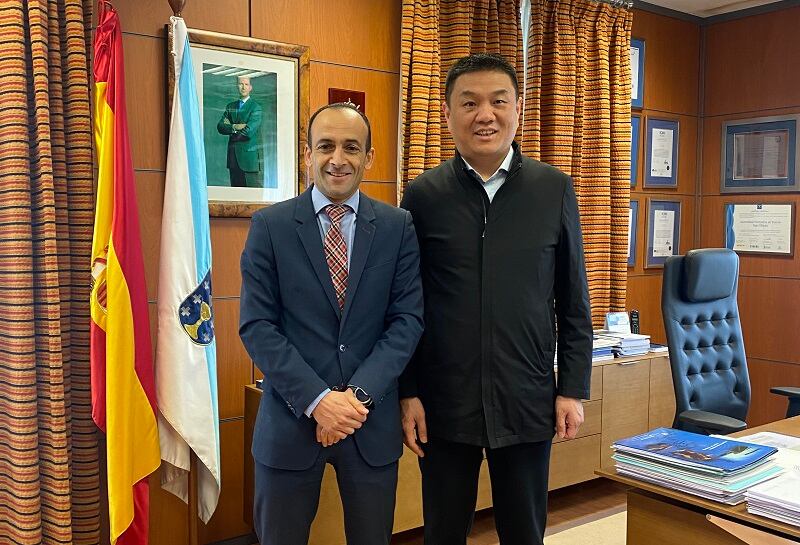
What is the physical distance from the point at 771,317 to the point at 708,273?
229 centimetres

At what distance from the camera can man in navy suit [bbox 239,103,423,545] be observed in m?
1.75

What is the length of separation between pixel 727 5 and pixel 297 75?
3.10m

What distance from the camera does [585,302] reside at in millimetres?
1974

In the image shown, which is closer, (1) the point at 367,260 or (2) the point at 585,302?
(1) the point at 367,260

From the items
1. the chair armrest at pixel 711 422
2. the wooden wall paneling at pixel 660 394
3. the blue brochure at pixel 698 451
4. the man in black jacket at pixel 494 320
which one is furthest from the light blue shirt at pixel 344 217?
the wooden wall paneling at pixel 660 394

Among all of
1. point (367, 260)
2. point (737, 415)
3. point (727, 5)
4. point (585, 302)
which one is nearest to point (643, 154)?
point (727, 5)

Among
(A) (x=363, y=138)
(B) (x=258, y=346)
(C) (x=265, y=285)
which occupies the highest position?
(A) (x=363, y=138)

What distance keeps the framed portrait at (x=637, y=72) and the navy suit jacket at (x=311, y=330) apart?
10.9 ft

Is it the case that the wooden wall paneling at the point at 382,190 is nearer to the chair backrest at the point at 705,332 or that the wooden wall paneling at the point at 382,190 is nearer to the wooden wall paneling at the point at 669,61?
the chair backrest at the point at 705,332

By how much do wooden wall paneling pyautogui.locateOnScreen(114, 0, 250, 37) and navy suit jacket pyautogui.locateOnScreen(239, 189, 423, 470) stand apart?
1471mm

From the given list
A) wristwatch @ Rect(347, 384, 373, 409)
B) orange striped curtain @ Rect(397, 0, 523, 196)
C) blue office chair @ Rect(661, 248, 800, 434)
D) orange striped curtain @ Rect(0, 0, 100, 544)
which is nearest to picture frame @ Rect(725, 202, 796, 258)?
blue office chair @ Rect(661, 248, 800, 434)

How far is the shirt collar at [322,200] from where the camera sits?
6.08ft

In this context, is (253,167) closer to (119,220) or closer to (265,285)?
(119,220)

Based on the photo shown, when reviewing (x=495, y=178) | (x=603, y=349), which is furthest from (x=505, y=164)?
(x=603, y=349)
